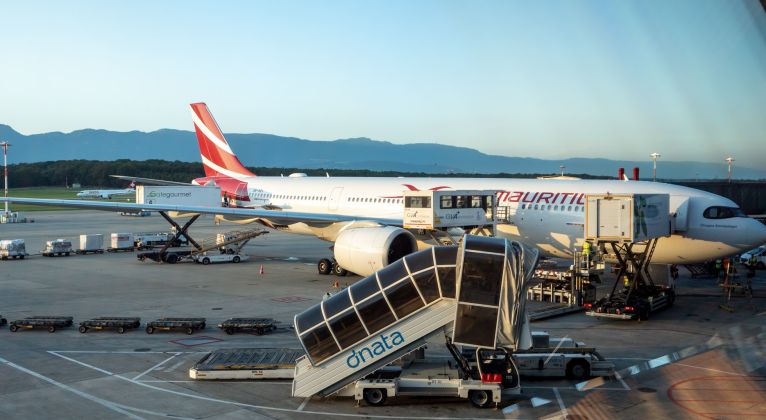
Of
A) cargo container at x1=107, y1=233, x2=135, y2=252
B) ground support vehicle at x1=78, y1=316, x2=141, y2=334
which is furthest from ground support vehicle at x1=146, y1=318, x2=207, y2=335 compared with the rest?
cargo container at x1=107, y1=233, x2=135, y2=252

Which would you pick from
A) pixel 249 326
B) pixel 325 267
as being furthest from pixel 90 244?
pixel 249 326

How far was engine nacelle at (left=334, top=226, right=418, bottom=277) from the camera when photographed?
81.1ft

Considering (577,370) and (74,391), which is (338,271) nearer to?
(577,370)

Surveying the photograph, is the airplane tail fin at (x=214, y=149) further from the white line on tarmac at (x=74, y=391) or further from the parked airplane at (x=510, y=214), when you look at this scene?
the white line on tarmac at (x=74, y=391)

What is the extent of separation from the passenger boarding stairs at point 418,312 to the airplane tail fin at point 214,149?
28319 mm

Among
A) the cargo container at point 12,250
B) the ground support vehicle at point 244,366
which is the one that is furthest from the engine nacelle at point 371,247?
the cargo container at point 12,250

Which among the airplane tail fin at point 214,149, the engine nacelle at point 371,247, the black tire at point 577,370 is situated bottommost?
the black tire at point 577,370

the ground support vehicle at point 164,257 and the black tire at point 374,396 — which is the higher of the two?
the ground support vehicle at point 164,257

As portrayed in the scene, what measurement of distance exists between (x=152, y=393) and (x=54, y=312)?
10592mm

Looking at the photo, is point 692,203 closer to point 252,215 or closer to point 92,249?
point 252,215

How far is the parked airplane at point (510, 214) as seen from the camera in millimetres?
24047

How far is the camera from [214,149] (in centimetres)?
4194

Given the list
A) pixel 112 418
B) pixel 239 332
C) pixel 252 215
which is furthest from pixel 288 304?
pixel 112 418

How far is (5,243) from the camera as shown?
1516 inches
